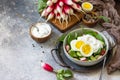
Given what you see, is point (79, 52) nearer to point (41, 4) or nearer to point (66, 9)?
point (66, 9)

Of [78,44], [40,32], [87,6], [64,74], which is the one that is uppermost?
[87,6]

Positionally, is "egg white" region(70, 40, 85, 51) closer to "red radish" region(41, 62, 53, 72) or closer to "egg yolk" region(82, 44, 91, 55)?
"egg yolk" region(82, 44, 91, 55)

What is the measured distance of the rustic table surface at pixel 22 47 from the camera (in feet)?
4.84

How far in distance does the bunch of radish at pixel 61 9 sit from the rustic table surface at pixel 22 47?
0.07 meters

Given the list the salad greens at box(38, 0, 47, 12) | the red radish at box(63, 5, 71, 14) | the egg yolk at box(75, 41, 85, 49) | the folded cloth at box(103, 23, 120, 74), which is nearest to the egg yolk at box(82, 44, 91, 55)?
the egg yolk at box(75, 41, 85, 49)

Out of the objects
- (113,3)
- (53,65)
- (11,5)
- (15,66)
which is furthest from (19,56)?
(113,3)

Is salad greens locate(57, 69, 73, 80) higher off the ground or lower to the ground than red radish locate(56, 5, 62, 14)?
lower

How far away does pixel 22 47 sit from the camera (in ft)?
5.18

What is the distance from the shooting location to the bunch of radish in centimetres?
160

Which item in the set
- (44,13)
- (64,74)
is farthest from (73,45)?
(44,13)

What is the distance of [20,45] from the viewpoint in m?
1.59

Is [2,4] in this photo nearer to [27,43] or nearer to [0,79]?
[27,43]

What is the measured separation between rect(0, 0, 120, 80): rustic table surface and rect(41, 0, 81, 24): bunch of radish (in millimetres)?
75

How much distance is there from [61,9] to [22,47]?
0.92 feet
